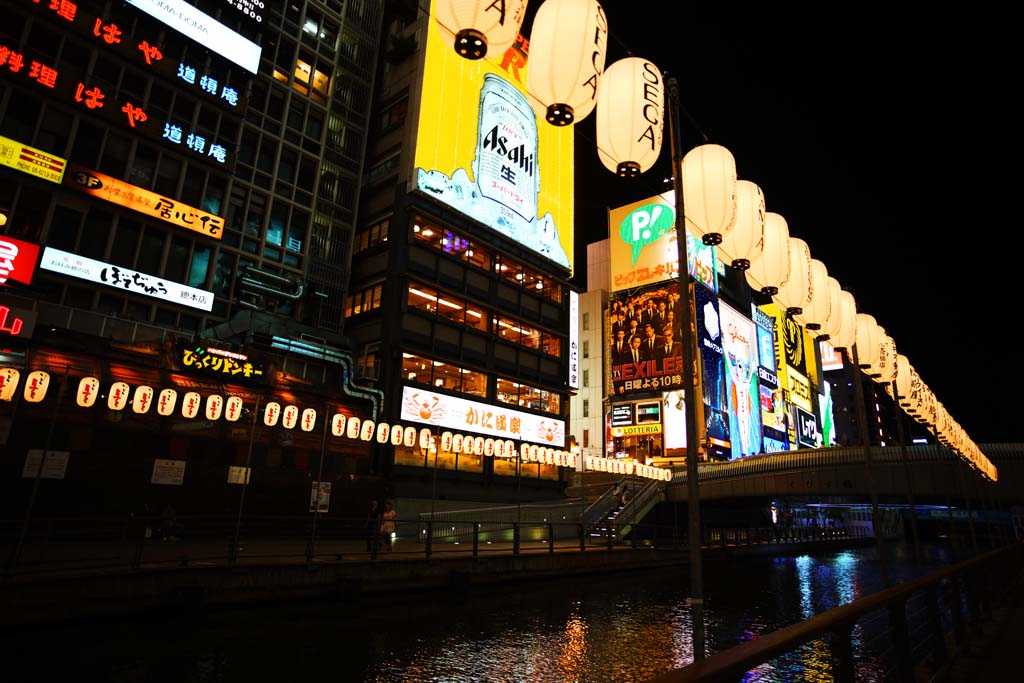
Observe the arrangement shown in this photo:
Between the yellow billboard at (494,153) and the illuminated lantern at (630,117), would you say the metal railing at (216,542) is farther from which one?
the yellow billboard at (494,153)

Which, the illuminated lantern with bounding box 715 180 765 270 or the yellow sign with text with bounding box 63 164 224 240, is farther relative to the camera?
the yellow sign with text with bounding box 63 164 224 240

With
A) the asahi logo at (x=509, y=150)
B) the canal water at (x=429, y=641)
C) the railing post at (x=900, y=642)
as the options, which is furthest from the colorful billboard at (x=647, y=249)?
the railing post at (x=900, y=642)

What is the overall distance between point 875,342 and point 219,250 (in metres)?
30.4

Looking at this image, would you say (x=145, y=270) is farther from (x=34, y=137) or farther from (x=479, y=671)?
(x=479, y=671)

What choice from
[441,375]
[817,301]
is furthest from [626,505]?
[817,301]

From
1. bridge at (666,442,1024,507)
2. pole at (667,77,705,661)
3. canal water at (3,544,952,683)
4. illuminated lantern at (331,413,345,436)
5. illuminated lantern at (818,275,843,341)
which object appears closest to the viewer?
pole at (667,77,705,661)

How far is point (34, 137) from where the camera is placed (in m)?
24.1

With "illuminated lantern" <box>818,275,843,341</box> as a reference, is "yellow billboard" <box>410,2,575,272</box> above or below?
above

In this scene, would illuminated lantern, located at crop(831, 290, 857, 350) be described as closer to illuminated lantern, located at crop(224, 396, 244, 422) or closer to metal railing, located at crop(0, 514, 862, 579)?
metal railing, located at crop(0, 514, 862, 579)

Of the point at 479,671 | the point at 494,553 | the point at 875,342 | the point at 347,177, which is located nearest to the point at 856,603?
the point at 479,671

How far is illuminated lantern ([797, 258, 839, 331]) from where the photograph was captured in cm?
1616

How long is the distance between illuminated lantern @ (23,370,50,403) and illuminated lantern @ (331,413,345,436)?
9.33 metres

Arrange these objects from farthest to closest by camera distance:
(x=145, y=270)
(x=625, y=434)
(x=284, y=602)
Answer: (x=625, y=434) < (x=145, y=270) < (x=284, y=602)

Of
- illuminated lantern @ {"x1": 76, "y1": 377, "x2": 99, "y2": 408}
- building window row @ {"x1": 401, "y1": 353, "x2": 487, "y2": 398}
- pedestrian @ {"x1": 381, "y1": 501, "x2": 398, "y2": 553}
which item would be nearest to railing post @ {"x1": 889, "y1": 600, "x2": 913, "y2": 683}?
→ pedestrian @ {"x1": 381, "y1": 501, "x2": 398, "y2": 553}
